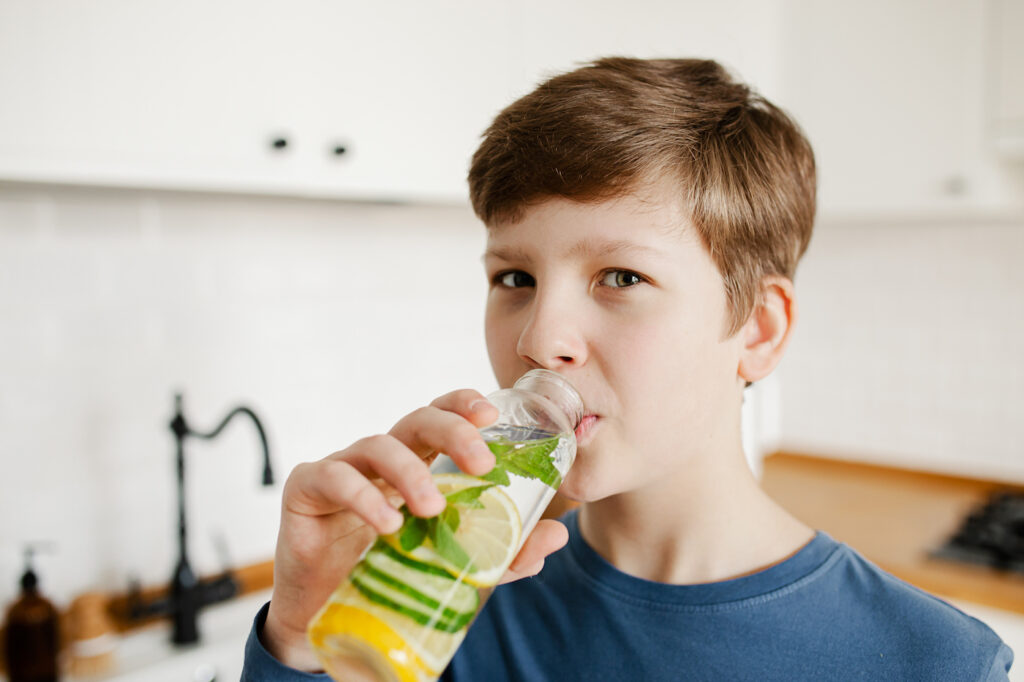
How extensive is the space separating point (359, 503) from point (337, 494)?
0.04 meters

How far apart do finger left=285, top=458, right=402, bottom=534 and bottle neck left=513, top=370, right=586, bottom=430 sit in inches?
6.4

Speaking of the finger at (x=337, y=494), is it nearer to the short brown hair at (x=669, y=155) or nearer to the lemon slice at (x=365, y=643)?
the lemon slice at (x=365, y=643)

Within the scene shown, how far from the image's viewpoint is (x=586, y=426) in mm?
765

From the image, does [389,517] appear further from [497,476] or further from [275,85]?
[275,85]

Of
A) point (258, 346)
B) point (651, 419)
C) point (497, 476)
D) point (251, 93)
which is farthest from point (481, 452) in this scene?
point (258, 346)

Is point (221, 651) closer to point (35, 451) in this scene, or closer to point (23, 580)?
point (23, 580)

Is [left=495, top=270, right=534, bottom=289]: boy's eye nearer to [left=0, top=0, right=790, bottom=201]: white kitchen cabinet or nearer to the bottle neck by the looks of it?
the bottle neck

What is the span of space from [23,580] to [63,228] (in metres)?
0.61

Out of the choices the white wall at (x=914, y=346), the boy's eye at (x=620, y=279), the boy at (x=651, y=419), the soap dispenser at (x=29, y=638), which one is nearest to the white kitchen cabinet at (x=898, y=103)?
the white wall at (x=914, y=346)

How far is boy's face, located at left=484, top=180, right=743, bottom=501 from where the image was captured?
75 centimetres

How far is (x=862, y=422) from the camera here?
272 centimetres

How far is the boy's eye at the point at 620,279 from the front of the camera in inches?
30.2

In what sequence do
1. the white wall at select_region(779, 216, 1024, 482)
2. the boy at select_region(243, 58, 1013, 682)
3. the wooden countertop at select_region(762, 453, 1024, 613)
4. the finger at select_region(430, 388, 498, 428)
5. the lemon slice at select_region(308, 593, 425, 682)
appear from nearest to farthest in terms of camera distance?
the lemon slice at select_region(308, 593, 425, 682) < the finger at select_region(430, 388, 498, 428) < the boy at select_region(243, 58, 1013, 682) < the wooden countertop at select_region(762, 453, 1024, 613) < the white wall at select_region(779, 216, 1024, 482)

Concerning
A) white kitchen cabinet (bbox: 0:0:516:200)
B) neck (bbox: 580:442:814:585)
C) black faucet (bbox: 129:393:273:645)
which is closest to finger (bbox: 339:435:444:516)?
neck (bbox: 580:442:814:585)
